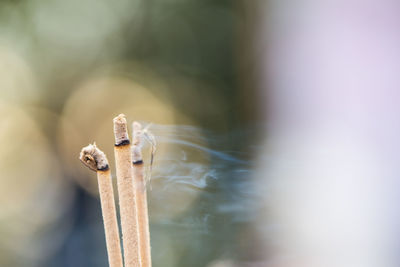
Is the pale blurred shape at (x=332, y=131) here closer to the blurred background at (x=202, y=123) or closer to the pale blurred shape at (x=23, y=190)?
the blurred background at (x=202, y=123)

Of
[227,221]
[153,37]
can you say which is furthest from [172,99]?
[227,221]

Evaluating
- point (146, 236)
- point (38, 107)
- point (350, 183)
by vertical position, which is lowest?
point (146, 236)

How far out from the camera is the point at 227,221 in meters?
0.55

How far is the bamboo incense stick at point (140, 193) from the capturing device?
0.22m

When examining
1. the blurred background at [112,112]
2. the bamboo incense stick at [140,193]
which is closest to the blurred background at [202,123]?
the blurred background at [112,112]

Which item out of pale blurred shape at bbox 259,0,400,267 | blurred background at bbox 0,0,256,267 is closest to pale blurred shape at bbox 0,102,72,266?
blurred background at bbox 0,0,256,267

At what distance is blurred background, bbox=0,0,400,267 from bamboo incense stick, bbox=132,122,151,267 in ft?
0.87

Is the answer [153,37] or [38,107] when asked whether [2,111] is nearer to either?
[38,107]

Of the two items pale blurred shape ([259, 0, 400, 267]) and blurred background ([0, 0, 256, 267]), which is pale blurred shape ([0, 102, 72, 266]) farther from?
pale blurred shape ([259, 0, 400, 267])

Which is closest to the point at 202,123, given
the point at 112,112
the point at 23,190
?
the point at 112,112

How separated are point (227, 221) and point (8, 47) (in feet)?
1.63

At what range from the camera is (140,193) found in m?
0.22

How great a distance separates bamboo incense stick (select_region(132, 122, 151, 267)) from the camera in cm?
22

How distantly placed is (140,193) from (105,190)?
0.03 metres
